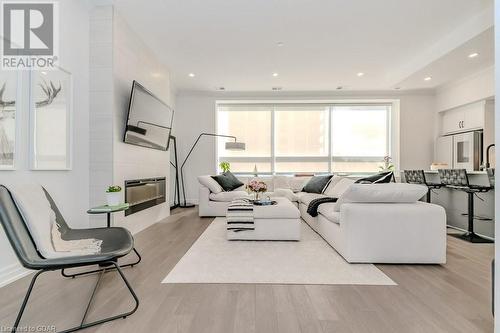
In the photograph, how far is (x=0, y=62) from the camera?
208 centimetres

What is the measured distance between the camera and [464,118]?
548 cm

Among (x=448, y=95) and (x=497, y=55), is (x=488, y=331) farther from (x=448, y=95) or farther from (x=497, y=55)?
(x=448, y=95)

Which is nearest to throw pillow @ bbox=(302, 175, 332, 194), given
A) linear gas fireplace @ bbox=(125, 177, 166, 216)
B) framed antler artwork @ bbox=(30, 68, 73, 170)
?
linear gas fireplace @ bbox=(125, 177, 166, 216)

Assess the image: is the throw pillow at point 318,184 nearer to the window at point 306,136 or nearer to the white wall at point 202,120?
the window at point 306,136

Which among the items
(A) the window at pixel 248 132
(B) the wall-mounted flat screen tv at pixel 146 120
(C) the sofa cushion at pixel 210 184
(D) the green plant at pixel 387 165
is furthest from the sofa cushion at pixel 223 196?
(D) the green plant at pixel 387 165

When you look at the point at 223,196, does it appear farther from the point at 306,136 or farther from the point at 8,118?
the point at 8,118

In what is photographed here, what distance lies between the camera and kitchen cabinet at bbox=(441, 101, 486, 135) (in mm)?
5012

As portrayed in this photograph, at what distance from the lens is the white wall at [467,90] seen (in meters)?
4.70

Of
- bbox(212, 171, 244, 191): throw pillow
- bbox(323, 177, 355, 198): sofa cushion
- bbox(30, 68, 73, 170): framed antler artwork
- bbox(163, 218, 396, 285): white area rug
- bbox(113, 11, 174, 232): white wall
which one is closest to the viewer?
bbox(163, 218, 396, 285): white area rug

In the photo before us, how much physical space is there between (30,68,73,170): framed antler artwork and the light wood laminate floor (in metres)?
1.08

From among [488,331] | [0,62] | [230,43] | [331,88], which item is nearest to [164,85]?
[230,43]

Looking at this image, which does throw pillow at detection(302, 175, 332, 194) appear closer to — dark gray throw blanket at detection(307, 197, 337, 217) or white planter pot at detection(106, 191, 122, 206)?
dark gray throw blanket at detection(307, 197, 337, 217)

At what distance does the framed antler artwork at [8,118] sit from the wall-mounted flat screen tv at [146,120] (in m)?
1.24

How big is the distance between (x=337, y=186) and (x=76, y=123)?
155 inches
